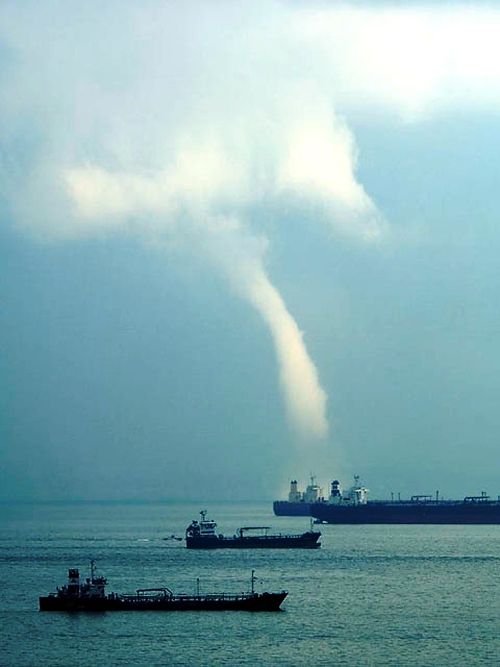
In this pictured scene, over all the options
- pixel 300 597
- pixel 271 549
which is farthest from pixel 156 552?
pixel 300 597

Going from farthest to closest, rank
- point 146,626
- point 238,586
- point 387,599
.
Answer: point 238,586, point 387,599, point 146,626

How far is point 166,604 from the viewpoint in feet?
347

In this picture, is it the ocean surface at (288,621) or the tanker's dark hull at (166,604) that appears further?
the tanker's dark hull at (166,604)

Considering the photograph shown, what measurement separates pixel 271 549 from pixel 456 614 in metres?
94.5

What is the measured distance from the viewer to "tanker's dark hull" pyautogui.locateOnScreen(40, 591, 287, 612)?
106 m

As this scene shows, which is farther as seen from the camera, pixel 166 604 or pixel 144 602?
pixel 144 602

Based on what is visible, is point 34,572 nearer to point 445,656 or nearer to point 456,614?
point 456,614

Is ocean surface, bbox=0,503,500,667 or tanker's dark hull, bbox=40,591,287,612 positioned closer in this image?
ocean surface, bbox=0,503,500,667

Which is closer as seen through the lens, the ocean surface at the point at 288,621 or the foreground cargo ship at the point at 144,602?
the ocean surface at the point at 288,621

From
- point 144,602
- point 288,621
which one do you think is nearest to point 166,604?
point 144,602

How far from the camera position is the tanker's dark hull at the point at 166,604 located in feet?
346

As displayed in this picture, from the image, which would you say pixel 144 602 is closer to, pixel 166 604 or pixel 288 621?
pixel 166 604

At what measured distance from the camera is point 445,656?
84062mm

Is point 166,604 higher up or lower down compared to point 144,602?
lower down
